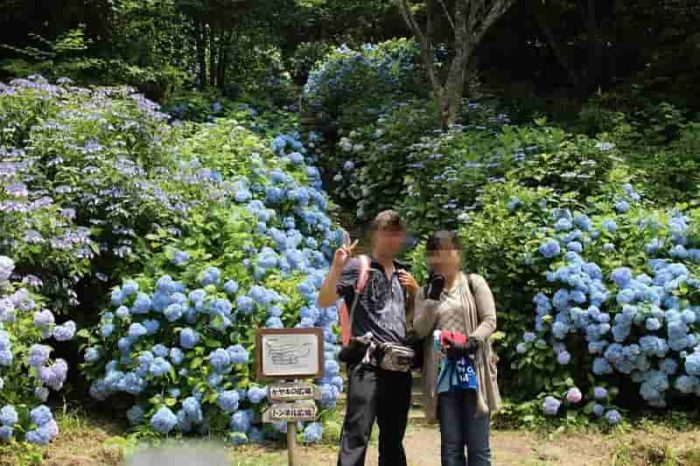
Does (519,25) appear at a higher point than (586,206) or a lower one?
higher

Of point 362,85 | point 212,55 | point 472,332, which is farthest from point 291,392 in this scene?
point 362,85

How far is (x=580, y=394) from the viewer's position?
5.55 metres

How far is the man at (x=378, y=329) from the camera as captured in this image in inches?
148

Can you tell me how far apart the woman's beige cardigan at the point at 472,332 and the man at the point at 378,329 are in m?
0.11

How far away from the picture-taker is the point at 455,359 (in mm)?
3729

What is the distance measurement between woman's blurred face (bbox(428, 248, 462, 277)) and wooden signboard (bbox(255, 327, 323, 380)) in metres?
0.59

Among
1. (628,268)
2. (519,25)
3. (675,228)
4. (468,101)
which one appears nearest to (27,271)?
(628,268)

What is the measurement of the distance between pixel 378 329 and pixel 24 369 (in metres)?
2.22

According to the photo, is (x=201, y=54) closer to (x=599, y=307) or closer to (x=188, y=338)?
(x=188, y=338)

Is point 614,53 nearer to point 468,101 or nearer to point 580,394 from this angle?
point 468,101

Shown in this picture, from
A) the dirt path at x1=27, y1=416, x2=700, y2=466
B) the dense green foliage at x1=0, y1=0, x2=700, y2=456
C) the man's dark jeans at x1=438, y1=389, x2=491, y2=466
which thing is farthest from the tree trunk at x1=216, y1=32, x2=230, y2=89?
the man's dark jeans at x1=438, y1=389, x2=491, y2=466

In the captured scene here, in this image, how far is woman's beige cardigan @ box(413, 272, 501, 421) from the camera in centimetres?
375

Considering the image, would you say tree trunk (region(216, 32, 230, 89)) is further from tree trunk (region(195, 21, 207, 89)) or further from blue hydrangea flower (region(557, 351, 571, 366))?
blue hydrangea flower (region(557, 351, 571, 366))

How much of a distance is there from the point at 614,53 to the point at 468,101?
7.21ft
